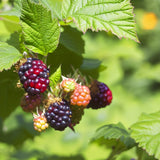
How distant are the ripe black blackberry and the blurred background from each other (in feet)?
1.73

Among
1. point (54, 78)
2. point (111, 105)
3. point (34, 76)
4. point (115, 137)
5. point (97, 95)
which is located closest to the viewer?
point (34, 76)

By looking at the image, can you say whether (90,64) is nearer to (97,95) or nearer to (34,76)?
(97,95)

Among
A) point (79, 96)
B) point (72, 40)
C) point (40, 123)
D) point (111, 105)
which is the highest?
point (72, 40)

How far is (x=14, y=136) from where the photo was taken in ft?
8.95

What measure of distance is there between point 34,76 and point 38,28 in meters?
0.19

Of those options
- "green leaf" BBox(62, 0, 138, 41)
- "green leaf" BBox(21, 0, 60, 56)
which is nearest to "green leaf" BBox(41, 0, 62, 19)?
"green leaf" BBox(62, 0, 138, 41)

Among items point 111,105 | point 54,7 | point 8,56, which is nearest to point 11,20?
point 54,7

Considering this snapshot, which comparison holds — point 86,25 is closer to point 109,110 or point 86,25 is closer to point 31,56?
point 31,56

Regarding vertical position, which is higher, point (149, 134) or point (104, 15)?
point (104, 15)

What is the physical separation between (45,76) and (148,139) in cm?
59

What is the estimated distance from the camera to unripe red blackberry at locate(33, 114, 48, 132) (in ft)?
4.51

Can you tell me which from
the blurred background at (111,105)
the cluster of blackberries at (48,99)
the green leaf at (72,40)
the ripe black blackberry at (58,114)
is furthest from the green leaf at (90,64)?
the ripe black blackberry at (58,114)

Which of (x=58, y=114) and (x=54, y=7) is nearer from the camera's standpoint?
(x=58, y=114)

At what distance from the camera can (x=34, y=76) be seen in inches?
53.0
